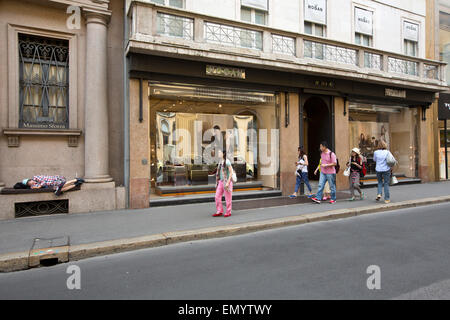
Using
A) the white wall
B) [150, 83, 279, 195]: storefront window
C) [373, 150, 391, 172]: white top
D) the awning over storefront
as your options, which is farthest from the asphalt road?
the awning over storefront

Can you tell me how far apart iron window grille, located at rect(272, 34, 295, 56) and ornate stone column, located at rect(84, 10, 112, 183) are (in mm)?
5591

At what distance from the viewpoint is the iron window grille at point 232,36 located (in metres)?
9.25

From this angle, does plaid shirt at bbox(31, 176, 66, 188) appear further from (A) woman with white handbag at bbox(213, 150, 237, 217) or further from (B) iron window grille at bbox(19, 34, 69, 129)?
(A) woman with white handbag at bbox(213, 150, 237, 217)

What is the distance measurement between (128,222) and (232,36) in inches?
264

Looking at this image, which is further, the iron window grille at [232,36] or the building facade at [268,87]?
the iron window grille at [232,36]

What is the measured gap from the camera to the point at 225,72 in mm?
9555

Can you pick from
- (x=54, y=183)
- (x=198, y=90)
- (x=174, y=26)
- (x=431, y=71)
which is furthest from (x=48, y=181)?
(x=431, y=71)

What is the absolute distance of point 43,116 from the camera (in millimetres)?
8258

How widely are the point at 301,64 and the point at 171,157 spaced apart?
593cm

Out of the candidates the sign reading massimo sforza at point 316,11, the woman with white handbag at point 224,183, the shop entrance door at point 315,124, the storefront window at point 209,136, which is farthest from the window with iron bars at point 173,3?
the woman with white handbag at point 224,183

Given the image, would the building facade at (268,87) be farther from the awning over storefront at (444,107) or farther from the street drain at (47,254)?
the street drain at (47,254)

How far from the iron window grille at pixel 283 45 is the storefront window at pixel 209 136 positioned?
1582mm

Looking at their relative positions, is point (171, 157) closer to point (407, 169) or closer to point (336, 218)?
point (336, 218)
